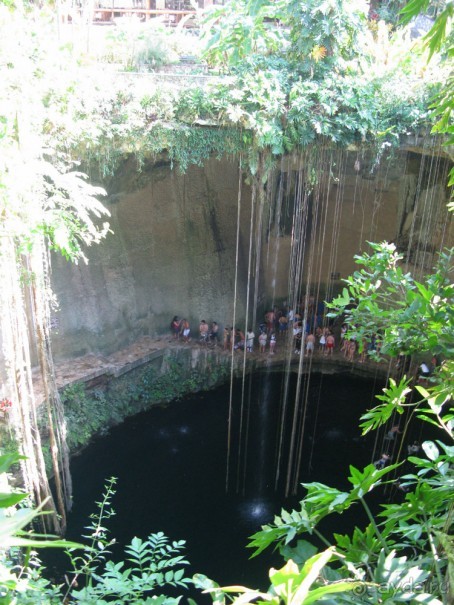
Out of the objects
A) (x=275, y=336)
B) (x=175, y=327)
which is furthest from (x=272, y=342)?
(x=175, y=327)

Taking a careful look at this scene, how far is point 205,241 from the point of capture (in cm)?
897

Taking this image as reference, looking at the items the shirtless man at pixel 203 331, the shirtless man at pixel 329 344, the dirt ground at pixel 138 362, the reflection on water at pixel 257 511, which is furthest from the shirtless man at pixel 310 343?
the reflection on water at pixel 257 511

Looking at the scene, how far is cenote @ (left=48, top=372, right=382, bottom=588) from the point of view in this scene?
5633 mm

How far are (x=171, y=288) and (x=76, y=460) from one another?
3.27 m

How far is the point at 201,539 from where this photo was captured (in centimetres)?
565

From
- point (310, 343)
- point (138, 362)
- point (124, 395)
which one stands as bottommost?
point (124, 395)

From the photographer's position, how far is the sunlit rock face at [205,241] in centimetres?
759

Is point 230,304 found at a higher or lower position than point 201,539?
higher

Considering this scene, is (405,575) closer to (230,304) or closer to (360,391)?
(360,391)

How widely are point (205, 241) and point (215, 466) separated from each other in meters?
3.74

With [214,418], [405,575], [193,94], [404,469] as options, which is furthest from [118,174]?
[405,575]

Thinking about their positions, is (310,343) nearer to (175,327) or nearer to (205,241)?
(175,327)

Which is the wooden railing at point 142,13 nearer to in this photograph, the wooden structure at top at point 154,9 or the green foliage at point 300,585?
the wooden structure at top at point 154,9

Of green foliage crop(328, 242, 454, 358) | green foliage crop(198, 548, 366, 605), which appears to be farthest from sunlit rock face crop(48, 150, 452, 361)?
green foliage crop(198, 548, 366, 605)
